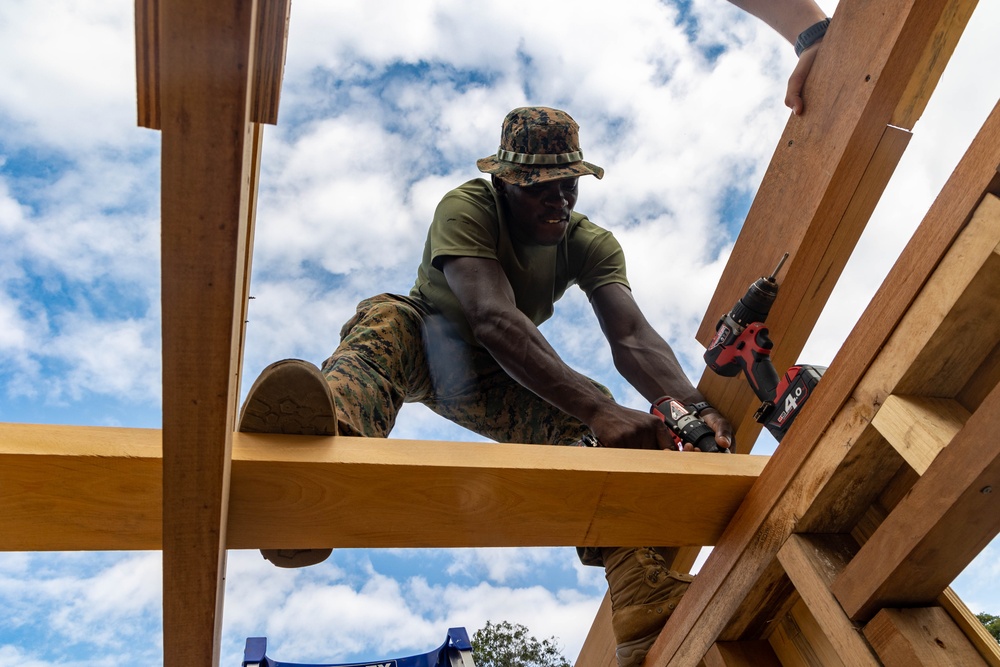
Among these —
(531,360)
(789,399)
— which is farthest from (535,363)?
(789,399)

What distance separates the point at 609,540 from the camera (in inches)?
64.4

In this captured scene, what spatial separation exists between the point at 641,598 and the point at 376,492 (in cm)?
83

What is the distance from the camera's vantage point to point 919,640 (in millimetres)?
1300

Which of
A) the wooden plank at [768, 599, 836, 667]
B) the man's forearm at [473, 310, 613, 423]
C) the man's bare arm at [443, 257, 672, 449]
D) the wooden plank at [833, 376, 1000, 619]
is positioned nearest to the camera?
the wooden plank at [833, 376, 1000, 619]

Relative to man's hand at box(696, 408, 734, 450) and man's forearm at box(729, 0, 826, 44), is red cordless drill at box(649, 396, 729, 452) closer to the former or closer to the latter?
man's hand at box(696, 408, 734, 450)

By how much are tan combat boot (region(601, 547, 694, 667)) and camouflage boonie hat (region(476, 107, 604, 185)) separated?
1379 mm

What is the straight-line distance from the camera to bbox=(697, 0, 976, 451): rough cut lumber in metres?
1.90

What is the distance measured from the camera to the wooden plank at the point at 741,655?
165 cm

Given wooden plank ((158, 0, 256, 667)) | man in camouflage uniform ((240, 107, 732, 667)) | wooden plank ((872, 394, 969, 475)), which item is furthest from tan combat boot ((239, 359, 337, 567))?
wooden plank ((872, 394, 969, 475))

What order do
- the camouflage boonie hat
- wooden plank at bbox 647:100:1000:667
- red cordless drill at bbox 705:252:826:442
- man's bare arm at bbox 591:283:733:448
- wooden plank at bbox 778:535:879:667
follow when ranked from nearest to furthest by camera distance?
wooden plank at bbox 647:100:1000:667
wooden plank at bbox 778:535:879:667
red cordless drill at bbox 705:252:826:442
man's bare arm at bbox 591:283:733:448
the camouflage boonie hat

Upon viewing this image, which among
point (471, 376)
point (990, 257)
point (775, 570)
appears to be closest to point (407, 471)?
point (775, 570)

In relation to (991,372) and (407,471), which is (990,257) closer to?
(991,372)

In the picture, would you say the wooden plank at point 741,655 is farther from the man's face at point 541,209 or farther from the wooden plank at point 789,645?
the man's face at point 541,209

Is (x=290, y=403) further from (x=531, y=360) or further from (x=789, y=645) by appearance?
(x=789, y=645)
